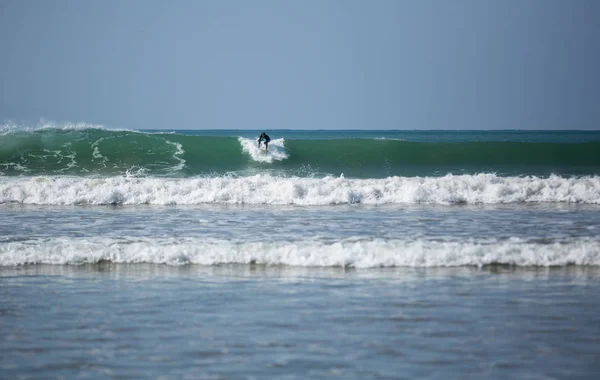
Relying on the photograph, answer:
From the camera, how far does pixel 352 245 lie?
10070 mm

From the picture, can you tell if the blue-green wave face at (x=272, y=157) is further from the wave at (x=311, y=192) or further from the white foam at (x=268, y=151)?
the wave at (x=311, y=192)

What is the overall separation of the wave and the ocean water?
0.06 meters

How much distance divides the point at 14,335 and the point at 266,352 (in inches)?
94.3

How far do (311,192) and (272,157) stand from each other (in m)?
9.57

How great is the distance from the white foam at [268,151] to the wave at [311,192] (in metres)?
7.37

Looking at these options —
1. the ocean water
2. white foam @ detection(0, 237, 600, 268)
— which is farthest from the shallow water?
white foam @ detection(0, 237, 600, 268)

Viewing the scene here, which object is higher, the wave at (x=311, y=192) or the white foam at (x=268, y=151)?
the white foam at (x=268, y=151)

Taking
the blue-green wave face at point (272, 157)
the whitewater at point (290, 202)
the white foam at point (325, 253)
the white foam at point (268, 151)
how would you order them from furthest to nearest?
the white foam at point (268, 151) → the blue-green wave face at point (272, 157) → the whitewater at point (290, 202) → the white foam at point (325, 253)

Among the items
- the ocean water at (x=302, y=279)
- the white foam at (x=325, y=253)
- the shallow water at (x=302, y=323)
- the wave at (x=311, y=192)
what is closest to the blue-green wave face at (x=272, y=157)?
the wave at (x=311, y=192)

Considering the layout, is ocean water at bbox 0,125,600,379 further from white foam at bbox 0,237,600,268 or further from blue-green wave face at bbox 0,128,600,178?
blue-green wave face at bbox 0,128,600,178

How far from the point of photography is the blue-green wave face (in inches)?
999

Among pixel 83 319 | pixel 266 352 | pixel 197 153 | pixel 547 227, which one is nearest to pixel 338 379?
pixel 266 352

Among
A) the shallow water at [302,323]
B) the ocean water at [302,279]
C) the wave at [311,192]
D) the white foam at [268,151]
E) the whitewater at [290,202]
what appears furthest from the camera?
the white foam at [268,151]

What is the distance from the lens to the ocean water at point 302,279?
5688mm
